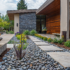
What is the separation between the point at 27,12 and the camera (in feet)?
39.6

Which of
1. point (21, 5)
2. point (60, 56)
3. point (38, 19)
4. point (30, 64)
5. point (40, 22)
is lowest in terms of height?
point (30, 64)

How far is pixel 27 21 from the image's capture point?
12.4 m

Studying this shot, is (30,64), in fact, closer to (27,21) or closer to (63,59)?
(63,59)

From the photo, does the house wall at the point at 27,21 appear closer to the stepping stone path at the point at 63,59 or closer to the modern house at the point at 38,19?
the modern house at the point at 38,19

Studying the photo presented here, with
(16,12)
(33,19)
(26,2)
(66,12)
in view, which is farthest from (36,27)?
(26,2)

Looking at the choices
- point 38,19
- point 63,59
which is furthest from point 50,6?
point 63,59

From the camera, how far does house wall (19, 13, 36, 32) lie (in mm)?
12289

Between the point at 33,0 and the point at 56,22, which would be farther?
the point at 33,0

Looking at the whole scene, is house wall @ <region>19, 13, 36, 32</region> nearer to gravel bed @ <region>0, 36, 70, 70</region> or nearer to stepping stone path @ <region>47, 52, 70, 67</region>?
gravel bed @ <region>0, 36, 70, 70</region>

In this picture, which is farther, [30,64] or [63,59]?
[30,64]

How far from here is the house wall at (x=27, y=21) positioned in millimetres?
12289

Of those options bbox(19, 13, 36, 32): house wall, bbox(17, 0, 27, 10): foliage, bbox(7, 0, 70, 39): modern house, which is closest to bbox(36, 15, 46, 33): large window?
bbox(7, 0, 70, 39): modern house

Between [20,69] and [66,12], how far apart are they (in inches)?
157

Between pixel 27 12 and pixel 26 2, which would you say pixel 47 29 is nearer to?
pixel 27 12
